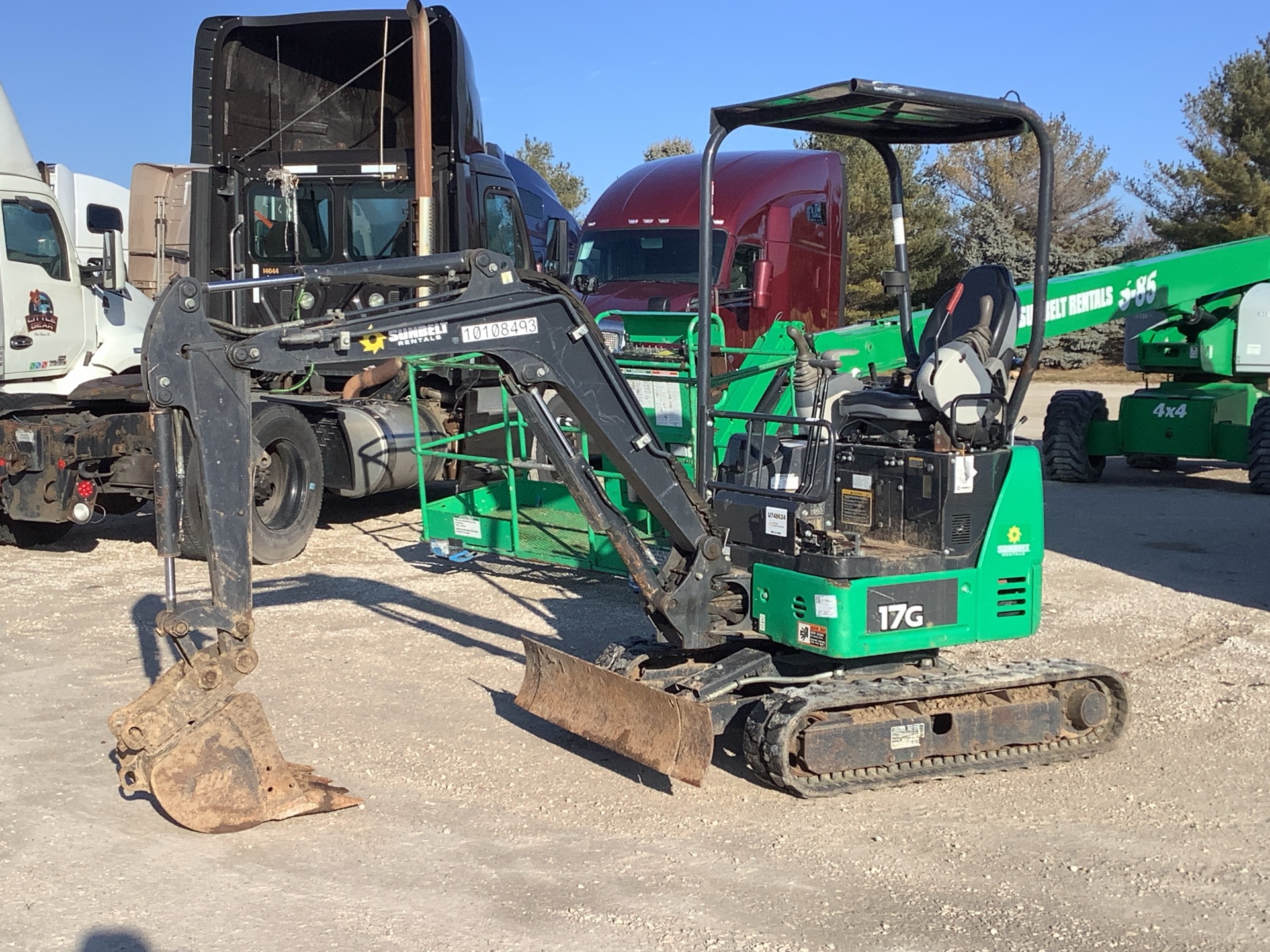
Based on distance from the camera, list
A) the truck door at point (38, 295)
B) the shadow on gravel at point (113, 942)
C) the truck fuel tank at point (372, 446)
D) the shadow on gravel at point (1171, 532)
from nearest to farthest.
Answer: the shadow on gravel at point (113, 942)
the shadow on gravel at point (1171, 532)
the truck door at point (38, 295)
the truck fuel tank at point (372, 446)

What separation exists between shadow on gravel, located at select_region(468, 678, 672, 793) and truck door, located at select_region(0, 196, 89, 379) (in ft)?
19.4

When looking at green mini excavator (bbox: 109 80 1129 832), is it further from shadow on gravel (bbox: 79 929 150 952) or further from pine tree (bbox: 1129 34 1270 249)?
pine tree (bbox: 1129 34 1270 249)

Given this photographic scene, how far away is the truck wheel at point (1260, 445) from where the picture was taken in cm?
1350

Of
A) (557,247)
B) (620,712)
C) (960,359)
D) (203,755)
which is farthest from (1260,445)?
(203,755)

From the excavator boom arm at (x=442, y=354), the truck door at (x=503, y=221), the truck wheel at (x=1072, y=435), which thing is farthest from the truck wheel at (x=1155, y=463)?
the excavator boom arm at (x=442, y=354)

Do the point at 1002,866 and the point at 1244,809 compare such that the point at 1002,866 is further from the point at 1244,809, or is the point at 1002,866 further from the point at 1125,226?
the point at 1125,226

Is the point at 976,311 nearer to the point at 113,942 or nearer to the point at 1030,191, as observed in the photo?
the point at 113,942

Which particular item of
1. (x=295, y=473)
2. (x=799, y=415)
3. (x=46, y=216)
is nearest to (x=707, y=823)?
(x=799, y=415)

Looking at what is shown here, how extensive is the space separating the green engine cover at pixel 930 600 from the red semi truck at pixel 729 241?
712 cm

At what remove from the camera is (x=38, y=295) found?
10.9m

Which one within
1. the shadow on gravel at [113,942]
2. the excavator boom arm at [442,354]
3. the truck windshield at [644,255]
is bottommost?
the shadow on gravel at [113,942]

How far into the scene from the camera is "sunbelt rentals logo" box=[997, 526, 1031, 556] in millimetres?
6129

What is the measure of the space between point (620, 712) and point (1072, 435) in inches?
406

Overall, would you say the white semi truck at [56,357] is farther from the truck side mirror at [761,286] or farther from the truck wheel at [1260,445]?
the truck wheel at [1260,445]
